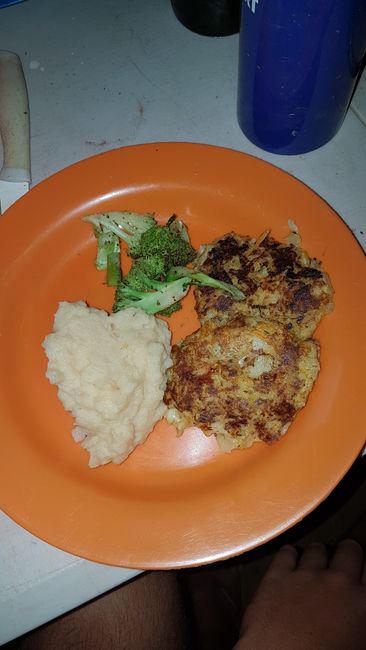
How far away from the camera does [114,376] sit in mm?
1318

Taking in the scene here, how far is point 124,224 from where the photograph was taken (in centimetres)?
150

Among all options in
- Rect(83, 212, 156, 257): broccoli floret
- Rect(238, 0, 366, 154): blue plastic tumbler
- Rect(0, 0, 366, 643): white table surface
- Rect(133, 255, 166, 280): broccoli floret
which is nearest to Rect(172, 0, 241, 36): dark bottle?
Rect(0, 0, 366, 643): white table surface

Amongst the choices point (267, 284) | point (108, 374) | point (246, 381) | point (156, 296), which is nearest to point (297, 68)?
point (267, 284)

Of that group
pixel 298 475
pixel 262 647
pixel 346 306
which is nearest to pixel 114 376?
pixel 298 475

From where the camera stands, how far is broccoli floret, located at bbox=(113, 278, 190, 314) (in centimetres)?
141

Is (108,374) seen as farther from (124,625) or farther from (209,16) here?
(209,16)

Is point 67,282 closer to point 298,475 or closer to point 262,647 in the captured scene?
point 298,475

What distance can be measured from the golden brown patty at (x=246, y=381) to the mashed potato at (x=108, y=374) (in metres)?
0.10

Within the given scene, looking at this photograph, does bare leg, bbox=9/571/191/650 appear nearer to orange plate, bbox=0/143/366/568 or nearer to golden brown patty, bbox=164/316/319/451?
orange plate, bbox=0/143/366/568

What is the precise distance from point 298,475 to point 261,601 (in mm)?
1047

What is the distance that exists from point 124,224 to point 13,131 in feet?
1.86

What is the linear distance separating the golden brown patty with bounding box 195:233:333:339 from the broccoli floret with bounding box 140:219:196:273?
0.22ft

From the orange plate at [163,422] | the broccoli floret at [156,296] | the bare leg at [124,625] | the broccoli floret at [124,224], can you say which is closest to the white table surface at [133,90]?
the orange plate at [163,422]

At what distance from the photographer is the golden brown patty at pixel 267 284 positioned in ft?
4.30
